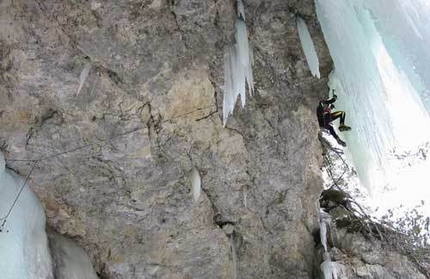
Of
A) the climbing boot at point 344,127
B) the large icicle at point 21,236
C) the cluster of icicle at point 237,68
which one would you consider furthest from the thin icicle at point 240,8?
the large icicle at point 21,236

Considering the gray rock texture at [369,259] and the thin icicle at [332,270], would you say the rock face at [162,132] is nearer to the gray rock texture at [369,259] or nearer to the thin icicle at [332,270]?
the thin icicle at [332,270]

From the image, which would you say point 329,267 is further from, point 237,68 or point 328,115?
point 237,68

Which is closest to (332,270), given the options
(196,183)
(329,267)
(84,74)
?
(329,267)

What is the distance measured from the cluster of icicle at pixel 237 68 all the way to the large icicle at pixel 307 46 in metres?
0.47

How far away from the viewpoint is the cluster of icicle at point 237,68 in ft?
12.6

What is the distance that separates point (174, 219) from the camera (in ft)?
16.2

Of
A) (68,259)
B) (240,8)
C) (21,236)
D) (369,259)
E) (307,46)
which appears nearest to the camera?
(240,8)

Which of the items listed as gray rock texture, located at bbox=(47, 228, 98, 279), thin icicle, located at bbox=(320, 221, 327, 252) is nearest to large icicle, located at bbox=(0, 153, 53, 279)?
gray rock texture, located at bbox=(47, 228, 98, 279)

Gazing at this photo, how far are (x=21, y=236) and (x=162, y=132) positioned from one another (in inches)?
63.3

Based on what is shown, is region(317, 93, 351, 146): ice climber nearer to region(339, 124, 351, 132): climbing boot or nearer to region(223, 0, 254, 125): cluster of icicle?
region(339, 124, 351, 132): climbing boot

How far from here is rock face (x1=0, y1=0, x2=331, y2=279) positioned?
3.73 m

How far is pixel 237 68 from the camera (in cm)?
404

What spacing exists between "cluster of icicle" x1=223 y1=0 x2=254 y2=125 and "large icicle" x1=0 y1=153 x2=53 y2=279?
2.12 meters

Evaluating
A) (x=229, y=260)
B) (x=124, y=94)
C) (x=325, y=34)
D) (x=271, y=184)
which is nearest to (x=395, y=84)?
(x=325, y=34)
